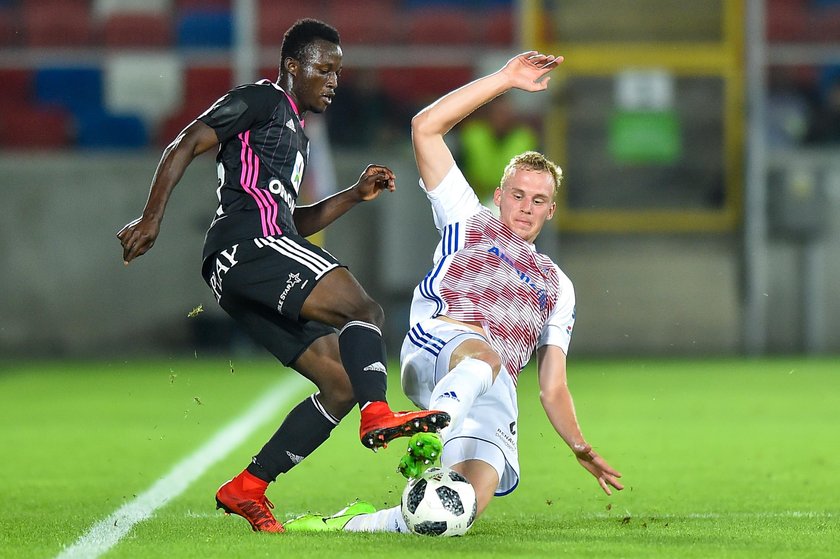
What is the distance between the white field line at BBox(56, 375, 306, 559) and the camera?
471 cm

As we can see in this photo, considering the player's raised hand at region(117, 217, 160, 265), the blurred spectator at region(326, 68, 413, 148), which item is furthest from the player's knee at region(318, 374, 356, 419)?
the blurred spectator at region(326, 68, 413, 148)

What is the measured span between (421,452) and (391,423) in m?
0.18

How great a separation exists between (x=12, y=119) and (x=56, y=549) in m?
10.7

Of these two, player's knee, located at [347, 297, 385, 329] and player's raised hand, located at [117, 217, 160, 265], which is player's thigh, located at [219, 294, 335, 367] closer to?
player's knee, located at [347, 297, 385, 329]

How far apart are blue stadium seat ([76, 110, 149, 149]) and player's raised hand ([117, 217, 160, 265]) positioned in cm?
981

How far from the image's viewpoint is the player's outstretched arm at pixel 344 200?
558cm

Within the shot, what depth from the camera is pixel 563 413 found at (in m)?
5.04

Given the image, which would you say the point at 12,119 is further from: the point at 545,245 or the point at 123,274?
the point at 545,245

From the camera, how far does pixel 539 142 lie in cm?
1428

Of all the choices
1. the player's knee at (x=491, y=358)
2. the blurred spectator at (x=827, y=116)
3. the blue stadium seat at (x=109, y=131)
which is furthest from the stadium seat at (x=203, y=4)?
the player's knee at (x=491, y=358)

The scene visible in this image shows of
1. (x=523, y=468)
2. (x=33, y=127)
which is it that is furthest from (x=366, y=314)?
(x=33, y=127)

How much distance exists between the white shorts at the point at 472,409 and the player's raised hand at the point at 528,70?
88cm

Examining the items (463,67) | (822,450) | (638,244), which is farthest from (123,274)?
(822,450)

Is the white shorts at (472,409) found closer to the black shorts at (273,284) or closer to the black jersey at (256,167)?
the black shorts at (273,284)
